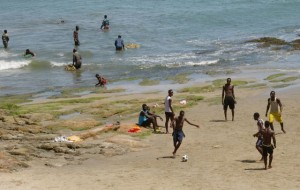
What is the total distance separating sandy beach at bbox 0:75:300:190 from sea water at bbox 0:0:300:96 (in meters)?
10.4

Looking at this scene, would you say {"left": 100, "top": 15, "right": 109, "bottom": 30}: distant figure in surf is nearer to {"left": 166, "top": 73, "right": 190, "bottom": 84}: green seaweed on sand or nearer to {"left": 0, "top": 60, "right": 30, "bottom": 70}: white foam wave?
{"left": 0, "top": 60, "right": 30, "bottom": 70}: white foam wave

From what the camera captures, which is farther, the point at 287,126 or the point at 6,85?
the point at 6,85

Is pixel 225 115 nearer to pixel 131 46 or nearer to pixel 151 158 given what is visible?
pixel 151 158

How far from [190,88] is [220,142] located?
888 centimetres

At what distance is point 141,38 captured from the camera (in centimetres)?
4412

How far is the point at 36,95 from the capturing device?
27188 millimetres

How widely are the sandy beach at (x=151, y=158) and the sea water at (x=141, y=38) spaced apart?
10.4 meters

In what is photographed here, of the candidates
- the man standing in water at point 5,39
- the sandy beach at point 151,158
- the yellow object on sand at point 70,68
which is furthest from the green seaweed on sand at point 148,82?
the man standing in water at point 5,39

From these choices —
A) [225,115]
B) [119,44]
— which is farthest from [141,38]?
[225,115]

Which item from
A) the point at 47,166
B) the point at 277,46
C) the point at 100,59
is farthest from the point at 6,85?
the point at 277,46

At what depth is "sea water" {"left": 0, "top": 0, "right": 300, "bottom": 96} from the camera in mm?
32625

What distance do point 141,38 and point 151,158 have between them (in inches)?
1128

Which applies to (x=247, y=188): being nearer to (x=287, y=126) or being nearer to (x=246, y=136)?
(x=246, y=136)

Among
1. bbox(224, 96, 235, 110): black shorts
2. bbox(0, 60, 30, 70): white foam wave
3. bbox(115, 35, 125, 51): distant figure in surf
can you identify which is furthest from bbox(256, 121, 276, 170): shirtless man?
bbox(115, 35, 125, 51): distant figure in surf
